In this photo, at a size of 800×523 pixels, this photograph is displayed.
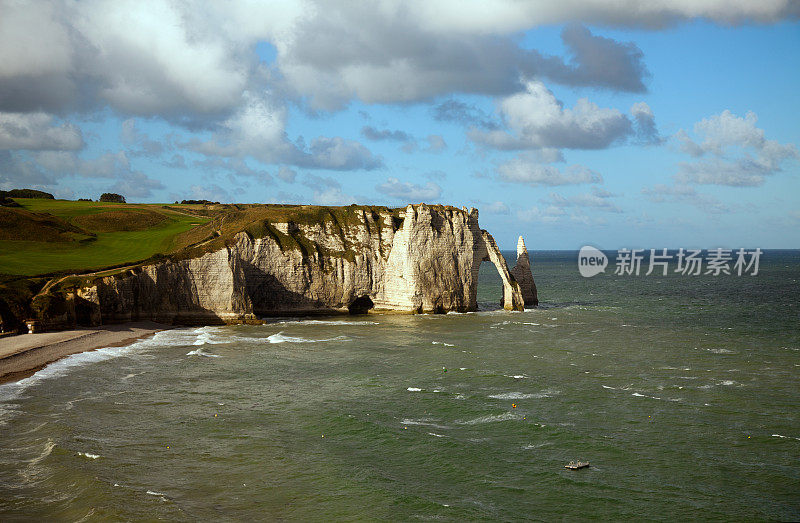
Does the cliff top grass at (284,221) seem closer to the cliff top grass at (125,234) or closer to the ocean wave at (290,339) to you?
the cliff top grass at (125,234)

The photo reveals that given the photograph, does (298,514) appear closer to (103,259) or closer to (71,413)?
(71,413)

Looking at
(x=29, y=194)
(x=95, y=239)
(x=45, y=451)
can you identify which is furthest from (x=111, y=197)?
(x=45, y=451)

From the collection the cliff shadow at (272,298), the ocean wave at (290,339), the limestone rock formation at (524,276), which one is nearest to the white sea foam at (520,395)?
the ocean wave at (290,339)

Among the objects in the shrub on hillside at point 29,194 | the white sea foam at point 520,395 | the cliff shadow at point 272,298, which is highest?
the shrub on hillside at point 29,194

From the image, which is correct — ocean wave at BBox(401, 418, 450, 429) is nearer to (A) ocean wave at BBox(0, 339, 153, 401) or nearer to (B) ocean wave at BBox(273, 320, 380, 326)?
(A) ocean wave at BBox(0, 339, 153, 401)

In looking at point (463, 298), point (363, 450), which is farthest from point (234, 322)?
point (363, 450)
